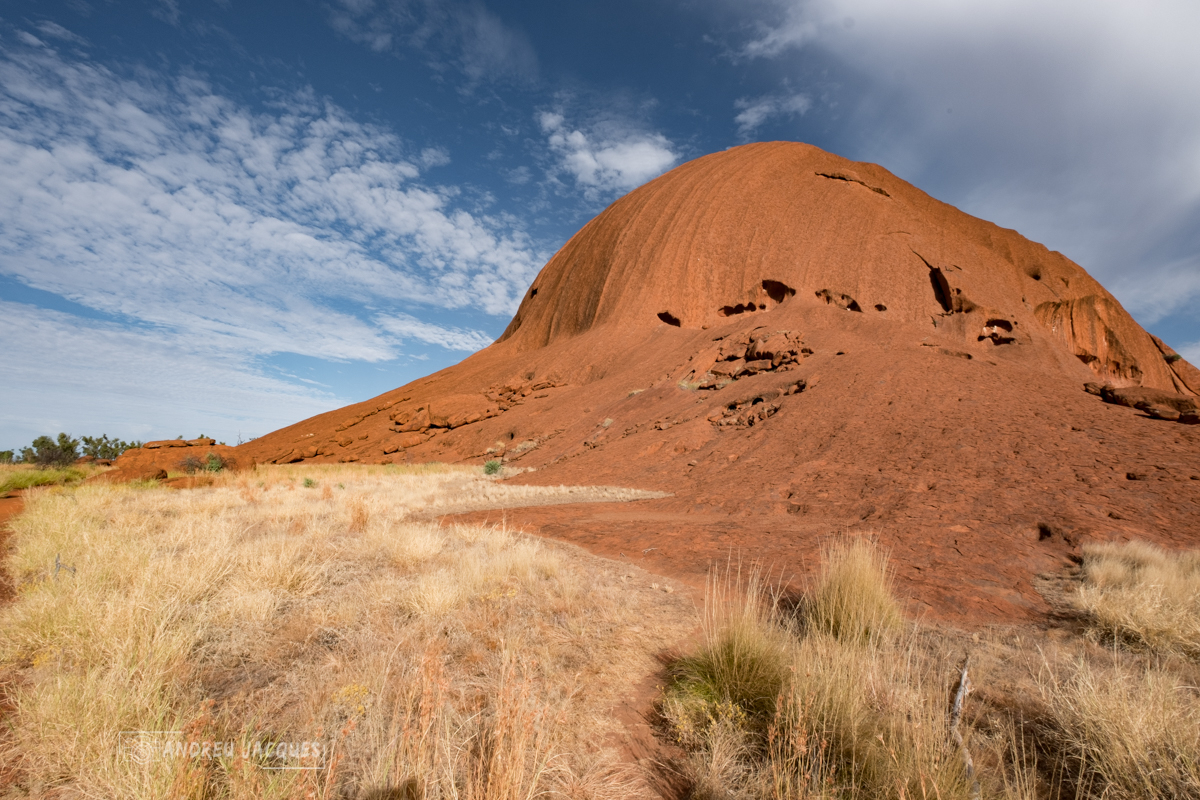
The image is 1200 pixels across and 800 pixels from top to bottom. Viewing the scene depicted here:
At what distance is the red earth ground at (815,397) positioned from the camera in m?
7.75

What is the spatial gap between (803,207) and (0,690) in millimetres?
38601

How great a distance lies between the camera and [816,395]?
15.9 meters

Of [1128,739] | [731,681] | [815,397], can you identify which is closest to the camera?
[1128,739]

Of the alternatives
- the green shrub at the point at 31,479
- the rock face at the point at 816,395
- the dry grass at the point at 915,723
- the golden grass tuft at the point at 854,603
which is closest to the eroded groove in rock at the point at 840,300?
the rock face at the point at 816,395

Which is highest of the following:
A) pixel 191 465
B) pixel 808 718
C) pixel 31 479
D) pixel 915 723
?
pixel 191 465

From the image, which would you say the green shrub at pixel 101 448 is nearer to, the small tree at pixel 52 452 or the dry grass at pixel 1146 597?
the small tree at pixel 52 452

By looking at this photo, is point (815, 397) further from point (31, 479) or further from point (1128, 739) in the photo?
point (31, 479)

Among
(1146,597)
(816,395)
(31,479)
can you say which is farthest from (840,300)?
(31,479)

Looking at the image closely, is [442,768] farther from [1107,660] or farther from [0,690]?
[1107,660]

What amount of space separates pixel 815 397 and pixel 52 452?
103ft

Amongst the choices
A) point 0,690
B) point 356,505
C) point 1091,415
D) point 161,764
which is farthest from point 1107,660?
point 1091,415

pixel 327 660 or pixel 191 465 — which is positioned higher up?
pixel 191 465

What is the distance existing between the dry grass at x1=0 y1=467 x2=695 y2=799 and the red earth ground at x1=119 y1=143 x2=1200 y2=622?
277 cm

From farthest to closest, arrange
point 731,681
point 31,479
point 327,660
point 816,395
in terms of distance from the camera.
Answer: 1. point 816,395
2. point 31,479
3. point 327,660
4. point 731,681
